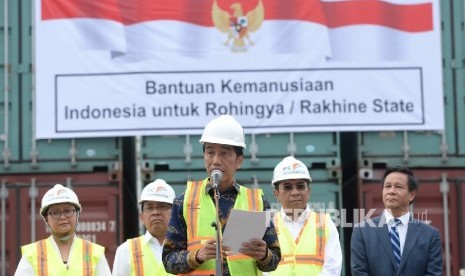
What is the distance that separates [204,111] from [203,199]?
5.75 metres

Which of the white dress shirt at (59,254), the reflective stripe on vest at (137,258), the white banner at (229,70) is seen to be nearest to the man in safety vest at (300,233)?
the reflective stripe on vest at (137,258)

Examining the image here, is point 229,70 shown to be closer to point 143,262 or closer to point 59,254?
point 143,262

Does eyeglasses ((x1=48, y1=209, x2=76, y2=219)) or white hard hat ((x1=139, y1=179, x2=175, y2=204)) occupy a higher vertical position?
white hard hat ((x1=139, y1=179, x2=175, y2=204))

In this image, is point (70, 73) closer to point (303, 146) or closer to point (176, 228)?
point (303, 146)

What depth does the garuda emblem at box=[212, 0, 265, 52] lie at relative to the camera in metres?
11.7

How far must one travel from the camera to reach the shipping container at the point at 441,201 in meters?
11.4

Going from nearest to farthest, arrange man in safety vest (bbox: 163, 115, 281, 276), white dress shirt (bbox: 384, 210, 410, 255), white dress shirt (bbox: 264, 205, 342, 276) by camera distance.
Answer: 1. man in safety vest (bbox: 163, 115, 281, 276)
2. white dress shirt (bbox: 384, 210, 410, 255)
3. white dress shirt (bbox: 264, 205, 342, 276)

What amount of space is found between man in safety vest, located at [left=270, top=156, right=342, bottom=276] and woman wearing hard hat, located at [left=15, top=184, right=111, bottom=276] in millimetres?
1278

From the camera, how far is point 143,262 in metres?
8.11

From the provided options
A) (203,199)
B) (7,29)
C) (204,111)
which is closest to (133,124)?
(204,111)

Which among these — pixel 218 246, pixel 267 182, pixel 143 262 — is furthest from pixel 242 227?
pixel 267 182

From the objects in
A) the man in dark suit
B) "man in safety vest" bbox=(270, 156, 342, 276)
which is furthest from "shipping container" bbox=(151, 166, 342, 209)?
the man in dark suit

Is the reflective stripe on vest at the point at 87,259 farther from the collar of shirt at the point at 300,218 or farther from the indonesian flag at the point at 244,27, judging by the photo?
the indonesian flag at the point at 244,27

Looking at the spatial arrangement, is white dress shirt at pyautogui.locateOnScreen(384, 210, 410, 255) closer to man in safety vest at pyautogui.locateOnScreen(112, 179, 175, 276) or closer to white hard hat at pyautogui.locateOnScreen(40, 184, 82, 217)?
man in safety vest at pyautogui.locateOnScreen(112, 179, 175, 276)
